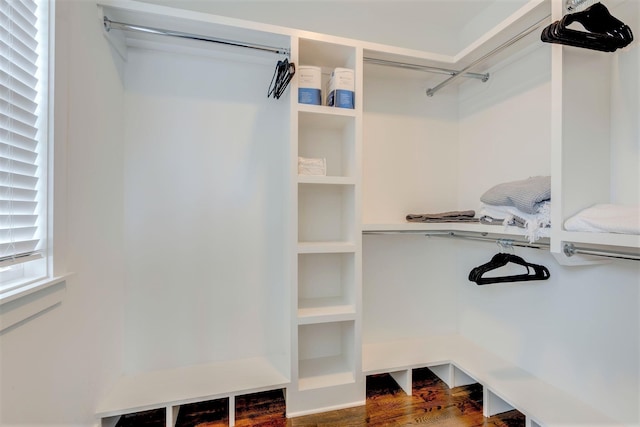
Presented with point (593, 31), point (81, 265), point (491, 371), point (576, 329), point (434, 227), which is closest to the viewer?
point (593, 31)

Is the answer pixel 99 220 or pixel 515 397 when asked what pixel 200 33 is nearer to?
pixel 99 220

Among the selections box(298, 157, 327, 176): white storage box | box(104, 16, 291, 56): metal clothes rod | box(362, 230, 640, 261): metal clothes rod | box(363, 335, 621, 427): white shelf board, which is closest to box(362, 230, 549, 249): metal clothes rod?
box(362, 230, 640, 261): metal clothes rod

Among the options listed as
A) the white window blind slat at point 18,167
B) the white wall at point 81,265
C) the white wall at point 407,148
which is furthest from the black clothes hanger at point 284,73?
the white window blind slat at point 18,167

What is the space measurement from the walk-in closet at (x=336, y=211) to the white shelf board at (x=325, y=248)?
1 centimetres

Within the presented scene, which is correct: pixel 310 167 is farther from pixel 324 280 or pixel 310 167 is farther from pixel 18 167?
pixel 18 167

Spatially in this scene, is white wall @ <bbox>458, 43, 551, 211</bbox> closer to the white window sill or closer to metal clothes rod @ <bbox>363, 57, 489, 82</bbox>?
metal clothes rod @ <bbox>363, 57, 489, 82</bbox>

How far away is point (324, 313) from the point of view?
1523 mm

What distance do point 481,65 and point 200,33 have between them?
5.18ft

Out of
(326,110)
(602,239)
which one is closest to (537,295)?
(602,239)

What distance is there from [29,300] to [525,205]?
1.78m

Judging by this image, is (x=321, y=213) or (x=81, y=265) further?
(x=321, y=213)

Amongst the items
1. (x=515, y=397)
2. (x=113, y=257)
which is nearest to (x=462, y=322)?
(x=515, y=397)

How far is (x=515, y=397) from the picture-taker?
1.38 m

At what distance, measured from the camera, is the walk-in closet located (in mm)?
1153
